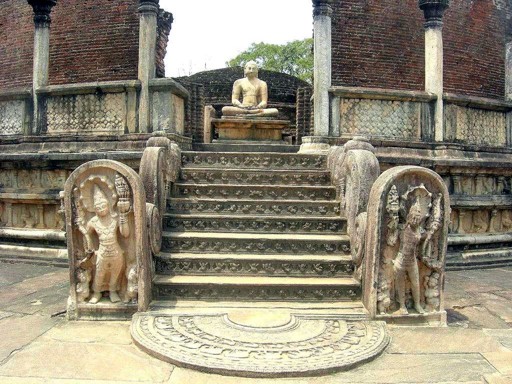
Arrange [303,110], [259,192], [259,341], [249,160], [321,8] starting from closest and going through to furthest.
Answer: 1. [259,341]
2. [259,192]
3. [249,160]
4. [321,8]
5. [303,110]

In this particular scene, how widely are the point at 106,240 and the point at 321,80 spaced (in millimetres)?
4714

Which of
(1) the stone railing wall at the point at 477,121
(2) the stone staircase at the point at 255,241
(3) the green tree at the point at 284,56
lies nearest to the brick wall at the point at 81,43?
(2) the stone staircase at the point at 255,241

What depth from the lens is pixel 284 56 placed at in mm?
38812

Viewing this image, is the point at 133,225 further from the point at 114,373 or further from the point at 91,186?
the point at 114,373

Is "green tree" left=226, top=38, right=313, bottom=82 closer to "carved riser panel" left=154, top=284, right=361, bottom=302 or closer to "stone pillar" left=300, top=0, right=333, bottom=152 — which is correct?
"stone pillar" left=300, top=0, right=333, bottom=152

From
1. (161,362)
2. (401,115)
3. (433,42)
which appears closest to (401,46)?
(433,42)

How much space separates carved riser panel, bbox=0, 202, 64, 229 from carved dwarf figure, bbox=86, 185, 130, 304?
3434mm

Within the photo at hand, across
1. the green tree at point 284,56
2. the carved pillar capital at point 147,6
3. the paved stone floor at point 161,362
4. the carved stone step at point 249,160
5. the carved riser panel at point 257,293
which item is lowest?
the paved stone floor at point 161,362

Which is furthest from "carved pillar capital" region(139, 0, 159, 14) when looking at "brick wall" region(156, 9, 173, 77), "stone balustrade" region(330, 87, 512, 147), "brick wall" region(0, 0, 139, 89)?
"brick wall" region(156, 9, 173, 77)

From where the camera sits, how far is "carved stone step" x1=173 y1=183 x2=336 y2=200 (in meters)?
5.24

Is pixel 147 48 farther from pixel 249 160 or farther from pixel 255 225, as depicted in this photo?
pixel 255 225

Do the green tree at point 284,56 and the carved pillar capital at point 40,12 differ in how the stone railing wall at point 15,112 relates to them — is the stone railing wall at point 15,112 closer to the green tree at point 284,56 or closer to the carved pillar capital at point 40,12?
the carved pillar capital at point 40,12

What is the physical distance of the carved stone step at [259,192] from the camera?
17.2ft

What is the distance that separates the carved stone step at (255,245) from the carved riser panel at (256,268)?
21cm
